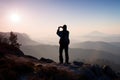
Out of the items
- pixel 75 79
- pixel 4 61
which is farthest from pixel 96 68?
pixel 4 61

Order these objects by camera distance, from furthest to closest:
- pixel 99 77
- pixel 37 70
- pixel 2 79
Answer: pixel 99 77 < pixel 37 70 < pixel 2 79

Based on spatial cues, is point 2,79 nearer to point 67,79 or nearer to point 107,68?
point 67,79

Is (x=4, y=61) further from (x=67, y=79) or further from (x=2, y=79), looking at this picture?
(x=67, y=79)

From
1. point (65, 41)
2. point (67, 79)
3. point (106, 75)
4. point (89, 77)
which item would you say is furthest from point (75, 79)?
point (65, 41)

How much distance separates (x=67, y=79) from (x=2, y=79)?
343 centimetres

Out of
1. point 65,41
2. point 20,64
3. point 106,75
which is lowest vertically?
point 106,75

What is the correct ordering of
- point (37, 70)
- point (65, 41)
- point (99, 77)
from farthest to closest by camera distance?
point (65, 41), point (99, 77), point (37, 70)

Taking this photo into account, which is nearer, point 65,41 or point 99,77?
point 99,77

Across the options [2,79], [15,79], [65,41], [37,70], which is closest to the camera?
[2,79]

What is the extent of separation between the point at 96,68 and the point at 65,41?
348 centimetres

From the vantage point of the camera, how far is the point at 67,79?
1211cm

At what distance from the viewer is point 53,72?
40.9 feet

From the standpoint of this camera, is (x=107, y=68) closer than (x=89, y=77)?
No

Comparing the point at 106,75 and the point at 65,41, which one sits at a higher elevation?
the point at 65,41
